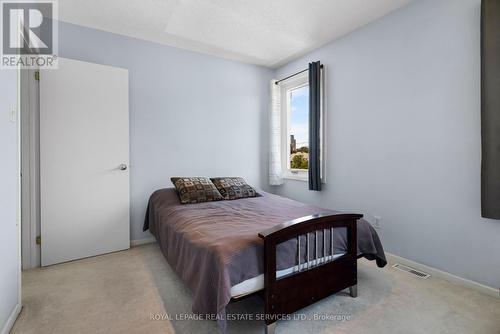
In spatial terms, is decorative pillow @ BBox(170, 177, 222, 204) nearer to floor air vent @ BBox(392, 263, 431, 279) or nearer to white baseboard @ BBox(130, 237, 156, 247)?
white baseboard @ BBox(130, 237, 156, 247)

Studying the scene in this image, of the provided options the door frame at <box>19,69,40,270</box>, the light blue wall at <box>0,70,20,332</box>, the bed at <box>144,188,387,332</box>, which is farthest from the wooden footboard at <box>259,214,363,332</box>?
the door frame at <box>19,69,40,270</box>

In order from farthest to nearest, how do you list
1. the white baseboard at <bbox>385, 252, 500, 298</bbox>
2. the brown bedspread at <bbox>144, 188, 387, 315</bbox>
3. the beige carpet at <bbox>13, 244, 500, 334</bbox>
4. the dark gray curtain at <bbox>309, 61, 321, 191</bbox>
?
the dark gray curtain at <bbox>309, 61, 321, 191</bbox> → the white baseboard at <bbox>385, 252, 500, 298</bbox> → the beige carpet at <bbox>13, 244, 500, 334</bbox> → the brown bedspread at <bbox>144, 188, 387, 315</bbox>

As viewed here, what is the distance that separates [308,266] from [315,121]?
2.09m

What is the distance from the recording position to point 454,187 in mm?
2068

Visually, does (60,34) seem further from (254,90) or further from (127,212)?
(254,90)

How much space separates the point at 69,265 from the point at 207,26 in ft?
9.53

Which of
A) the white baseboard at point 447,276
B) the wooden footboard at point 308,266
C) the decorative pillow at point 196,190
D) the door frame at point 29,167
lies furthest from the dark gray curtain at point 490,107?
the door frame at point 29,167

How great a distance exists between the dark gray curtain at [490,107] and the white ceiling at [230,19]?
789mm

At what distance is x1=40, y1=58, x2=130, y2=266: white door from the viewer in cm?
242

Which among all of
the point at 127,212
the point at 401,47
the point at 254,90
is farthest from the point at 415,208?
the point at 127,212

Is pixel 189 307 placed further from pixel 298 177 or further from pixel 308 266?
pixel 298 177

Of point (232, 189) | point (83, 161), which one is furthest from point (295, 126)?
point (83, 161)

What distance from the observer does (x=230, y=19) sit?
257cm

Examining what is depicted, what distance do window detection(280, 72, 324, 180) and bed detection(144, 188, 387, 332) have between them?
1.73m
